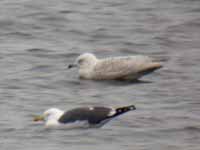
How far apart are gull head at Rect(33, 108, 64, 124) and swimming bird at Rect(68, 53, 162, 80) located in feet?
10.3

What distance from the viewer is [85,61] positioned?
19203 millimetres

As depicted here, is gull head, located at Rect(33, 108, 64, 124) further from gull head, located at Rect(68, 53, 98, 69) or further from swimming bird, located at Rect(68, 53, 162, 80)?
gull head, located at Rect(68, 53, 98, 69)

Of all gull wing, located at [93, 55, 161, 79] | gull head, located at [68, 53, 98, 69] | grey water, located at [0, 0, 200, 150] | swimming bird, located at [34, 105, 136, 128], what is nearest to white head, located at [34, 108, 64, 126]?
swimming bird, located at [34, 105, 136, 128]

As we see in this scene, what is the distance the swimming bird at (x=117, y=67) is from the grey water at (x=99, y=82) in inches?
6.3

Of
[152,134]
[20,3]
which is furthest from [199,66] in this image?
[20,3]

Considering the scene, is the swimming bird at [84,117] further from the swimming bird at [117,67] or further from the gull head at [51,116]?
the swimming bird at [117,67]

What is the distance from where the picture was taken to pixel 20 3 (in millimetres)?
25156

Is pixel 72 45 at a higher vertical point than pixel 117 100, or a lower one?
higher

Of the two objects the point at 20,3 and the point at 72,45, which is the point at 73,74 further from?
the point at 20,3

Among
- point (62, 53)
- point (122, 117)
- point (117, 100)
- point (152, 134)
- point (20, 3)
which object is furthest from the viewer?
point (20, 3)

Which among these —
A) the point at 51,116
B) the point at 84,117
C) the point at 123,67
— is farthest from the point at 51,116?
the point at 123,67

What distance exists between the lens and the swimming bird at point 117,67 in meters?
18.6

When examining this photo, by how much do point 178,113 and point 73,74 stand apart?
12.0 feet

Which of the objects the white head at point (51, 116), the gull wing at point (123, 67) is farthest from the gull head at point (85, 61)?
the white head at point (51, 116)
